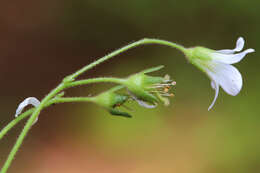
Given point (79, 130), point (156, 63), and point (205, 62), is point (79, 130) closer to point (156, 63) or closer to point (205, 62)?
point (156, 63)

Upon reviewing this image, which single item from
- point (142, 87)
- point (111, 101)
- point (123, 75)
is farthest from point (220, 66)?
point (123, 75)

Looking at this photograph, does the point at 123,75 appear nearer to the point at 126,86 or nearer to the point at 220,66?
the point at 220,66

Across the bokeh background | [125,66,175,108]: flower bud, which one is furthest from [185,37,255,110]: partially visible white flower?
A: the bokeh background

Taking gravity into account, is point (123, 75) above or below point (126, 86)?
above

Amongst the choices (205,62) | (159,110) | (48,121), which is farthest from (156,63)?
(205,62)

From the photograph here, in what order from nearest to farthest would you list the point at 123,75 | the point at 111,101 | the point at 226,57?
the point at 111,101 < the point at 226,57 < the point at 123,75

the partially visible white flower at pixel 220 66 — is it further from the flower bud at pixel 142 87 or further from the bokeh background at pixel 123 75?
the bokeh background at pixel 123 75

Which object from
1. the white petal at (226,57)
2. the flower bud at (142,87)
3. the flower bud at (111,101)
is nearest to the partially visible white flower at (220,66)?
the white petal at (226,57)
